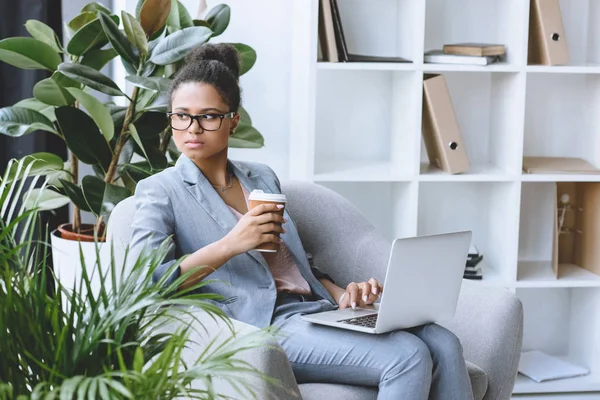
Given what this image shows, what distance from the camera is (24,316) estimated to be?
1.36 m

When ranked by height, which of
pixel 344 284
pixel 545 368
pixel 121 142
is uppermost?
pixel 121 142

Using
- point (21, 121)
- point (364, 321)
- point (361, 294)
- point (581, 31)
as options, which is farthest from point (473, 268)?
point (21, 121)

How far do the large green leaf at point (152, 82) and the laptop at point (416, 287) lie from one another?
2.63 feet

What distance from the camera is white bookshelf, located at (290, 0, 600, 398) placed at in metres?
3.04

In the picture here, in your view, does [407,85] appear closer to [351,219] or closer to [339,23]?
[339,23]

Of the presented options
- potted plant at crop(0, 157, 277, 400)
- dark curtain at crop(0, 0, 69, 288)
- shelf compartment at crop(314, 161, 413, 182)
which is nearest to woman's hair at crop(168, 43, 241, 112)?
potted plant at crop(0, 157, 277, 400)

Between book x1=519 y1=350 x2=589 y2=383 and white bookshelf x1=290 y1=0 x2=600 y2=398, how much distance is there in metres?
0.03

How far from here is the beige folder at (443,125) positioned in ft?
9.89

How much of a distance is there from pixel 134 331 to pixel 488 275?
76.6 inches

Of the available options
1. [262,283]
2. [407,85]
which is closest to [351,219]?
[262,283]

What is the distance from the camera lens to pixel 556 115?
338 centimetres

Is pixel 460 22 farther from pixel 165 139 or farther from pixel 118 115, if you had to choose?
pixel 118 115

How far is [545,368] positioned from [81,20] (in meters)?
1.91

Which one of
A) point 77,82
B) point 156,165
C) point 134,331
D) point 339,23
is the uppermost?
point 339,23
